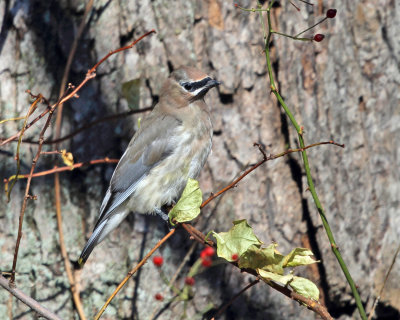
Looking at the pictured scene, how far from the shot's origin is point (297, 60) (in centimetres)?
379

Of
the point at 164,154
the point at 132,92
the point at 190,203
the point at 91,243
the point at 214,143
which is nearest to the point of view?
the point at 190,203

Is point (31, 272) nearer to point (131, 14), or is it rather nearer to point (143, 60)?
point (143, 60)

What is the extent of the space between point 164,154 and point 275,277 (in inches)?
66.9

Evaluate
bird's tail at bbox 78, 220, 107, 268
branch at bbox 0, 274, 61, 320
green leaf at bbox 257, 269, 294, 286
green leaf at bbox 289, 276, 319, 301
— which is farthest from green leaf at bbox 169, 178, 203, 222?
bird's tail at bbox 78, 220, 107, 268

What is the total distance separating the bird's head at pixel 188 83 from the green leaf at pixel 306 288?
4.79 ft

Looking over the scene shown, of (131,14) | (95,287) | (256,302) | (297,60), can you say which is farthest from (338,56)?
(95,287)

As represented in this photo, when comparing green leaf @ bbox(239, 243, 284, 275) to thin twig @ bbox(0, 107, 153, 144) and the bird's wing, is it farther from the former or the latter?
thin twig @ bbox(0, 107, 153, 144)

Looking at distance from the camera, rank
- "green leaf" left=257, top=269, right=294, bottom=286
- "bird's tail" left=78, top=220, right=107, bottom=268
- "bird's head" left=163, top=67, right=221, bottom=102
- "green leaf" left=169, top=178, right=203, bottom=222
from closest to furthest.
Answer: "green leaf" left=257, top=269, right=294, bottom=286
"green leaf" left=169, top=178, right=203, bottom=222
"bird's tail" left=78, top=220, right=107, bottom=268
"bird's head" left=163, top=67, right=221, bottom=102

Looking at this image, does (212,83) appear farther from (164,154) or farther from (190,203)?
(190,203)

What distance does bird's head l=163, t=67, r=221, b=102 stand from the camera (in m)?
3.55

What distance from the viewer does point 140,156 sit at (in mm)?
3809

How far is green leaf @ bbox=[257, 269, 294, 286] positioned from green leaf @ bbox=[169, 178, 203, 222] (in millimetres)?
422

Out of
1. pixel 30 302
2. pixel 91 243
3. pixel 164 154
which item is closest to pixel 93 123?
pixel 164 154

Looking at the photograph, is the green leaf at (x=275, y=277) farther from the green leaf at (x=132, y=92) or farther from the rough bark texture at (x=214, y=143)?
the green leaf at (x=132, y=92)
